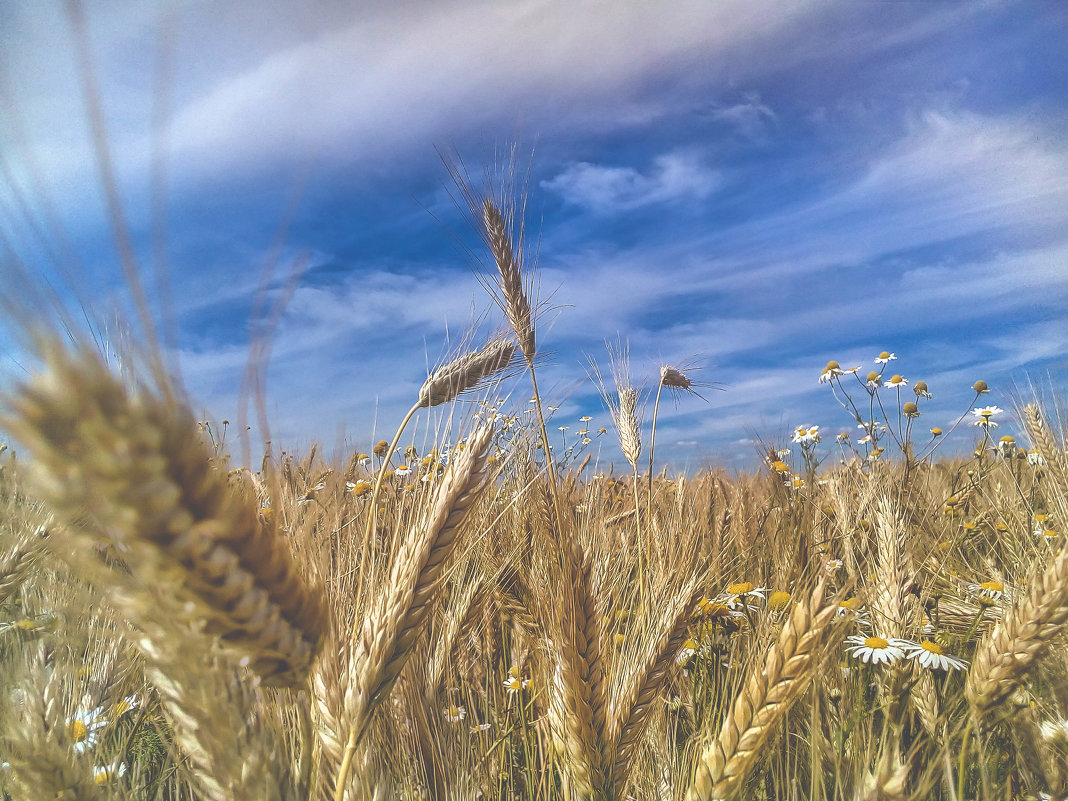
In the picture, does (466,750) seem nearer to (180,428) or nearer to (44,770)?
(44,770)

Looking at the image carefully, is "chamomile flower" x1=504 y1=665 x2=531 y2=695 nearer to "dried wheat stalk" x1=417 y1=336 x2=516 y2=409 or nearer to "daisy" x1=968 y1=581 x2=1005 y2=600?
"dried wheat stalk" x1=417 y1=336 x2=516 y2=409

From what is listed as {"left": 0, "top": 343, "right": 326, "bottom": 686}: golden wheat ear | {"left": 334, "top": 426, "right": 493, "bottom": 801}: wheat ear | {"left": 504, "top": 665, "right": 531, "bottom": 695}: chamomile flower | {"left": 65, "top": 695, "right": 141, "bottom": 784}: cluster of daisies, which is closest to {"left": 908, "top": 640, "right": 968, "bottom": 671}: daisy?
{"left": 504, "top": 665, "right": 531, "bottom": 695}: chamomile flower

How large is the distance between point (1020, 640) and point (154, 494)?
211 centimetres

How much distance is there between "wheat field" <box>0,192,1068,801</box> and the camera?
754 millimetres

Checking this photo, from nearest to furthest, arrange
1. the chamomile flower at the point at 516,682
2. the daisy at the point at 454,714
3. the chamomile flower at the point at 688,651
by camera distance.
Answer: the daisy at the point at 454,714 → the chamomile flower at the point at 688,651 → the chamomile flower at the point at 516,682

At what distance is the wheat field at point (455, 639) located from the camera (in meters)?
0.75

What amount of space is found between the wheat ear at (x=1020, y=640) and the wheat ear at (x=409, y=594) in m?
1.53

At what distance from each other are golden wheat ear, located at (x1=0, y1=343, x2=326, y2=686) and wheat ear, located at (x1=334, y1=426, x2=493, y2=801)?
0.48 metres

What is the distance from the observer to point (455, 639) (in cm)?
244

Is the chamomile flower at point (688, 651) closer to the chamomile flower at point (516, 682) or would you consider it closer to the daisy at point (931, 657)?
the chamomile flower at point (516, 682)

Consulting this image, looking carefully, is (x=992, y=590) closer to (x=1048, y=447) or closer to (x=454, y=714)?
(x=1048, y=447)

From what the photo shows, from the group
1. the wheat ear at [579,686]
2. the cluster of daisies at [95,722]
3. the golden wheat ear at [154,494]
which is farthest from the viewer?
the cluster of daisies at [95,722]

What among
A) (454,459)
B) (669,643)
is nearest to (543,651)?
(669,643)

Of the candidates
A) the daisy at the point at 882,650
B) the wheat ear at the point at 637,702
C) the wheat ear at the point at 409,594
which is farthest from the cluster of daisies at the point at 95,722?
the daisy at the point at 882,650
